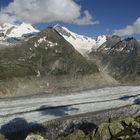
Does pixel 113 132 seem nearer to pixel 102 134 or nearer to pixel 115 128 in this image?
pixel 115 128

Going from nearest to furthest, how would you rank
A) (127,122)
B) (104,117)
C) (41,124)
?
(127,122)
(41,124)
(104,117)

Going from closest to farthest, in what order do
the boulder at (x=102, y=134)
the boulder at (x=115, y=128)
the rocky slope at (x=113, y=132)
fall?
the rocky slope at (x=113, y=132), the boulder at (x=102, y=134), the boulder at (x=115, y=128)

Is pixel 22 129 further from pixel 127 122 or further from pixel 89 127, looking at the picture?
pixel 127 122

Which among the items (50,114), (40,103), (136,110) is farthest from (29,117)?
(40,103)

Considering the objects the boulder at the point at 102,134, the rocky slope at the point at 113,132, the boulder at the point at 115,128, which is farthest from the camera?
the boulder at the point at 115,128

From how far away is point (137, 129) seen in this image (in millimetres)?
95250

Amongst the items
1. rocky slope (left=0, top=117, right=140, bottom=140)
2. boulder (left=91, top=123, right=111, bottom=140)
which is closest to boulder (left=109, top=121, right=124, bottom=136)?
rocky slope (left=0, top=117, right=140, bottom=140)

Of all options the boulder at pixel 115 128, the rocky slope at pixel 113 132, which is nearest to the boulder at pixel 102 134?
the rocky slope at pixel 113 132

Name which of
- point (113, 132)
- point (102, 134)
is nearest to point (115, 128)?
point (113, 132)

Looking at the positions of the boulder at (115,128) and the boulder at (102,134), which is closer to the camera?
the boulder at (102,134)

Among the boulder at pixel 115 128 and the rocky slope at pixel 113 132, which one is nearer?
the rocky slope at pixel 113 132

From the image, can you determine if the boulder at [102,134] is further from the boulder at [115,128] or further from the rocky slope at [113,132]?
the boulder at [115,128]

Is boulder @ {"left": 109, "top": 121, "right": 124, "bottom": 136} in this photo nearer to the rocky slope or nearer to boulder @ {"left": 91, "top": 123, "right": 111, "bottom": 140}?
the rocky slope

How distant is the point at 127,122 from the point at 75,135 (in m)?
12.7
